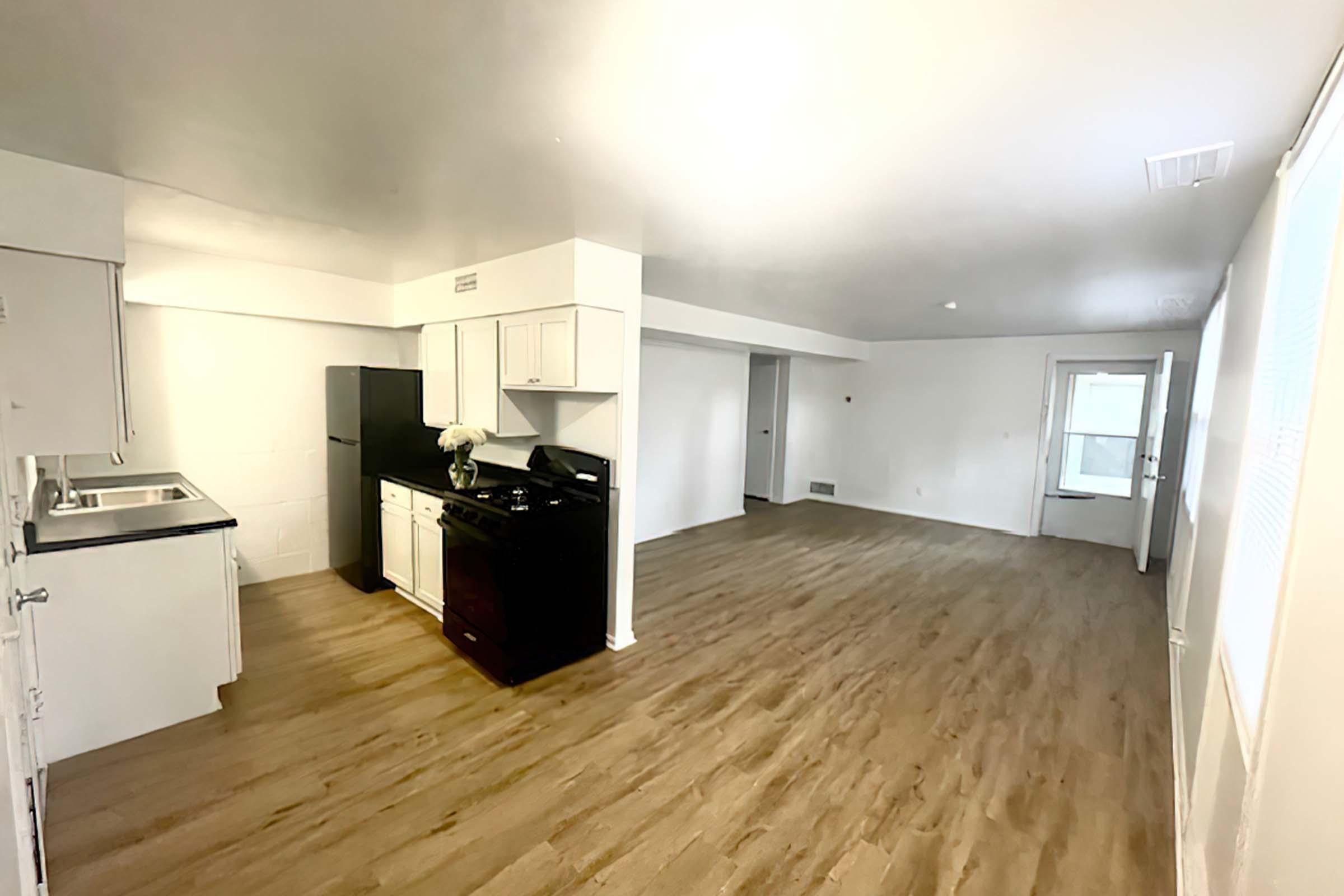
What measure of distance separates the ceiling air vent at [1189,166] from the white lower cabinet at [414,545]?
376 centimetres

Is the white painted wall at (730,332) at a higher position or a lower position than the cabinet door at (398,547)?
higher

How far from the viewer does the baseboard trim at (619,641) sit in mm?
3549

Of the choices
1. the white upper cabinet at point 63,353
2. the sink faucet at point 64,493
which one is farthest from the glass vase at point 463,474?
Result: the sink faucet at point 64,493

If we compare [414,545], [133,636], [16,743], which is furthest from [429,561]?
[16,743]

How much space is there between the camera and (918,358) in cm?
744

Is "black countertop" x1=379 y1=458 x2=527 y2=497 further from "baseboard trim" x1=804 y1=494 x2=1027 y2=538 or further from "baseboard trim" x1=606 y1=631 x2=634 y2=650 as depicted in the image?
"baseboard trim" x1=804 y1=494 x2=1027 y2=538

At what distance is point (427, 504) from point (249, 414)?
5.88 feet

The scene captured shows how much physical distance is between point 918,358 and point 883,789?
6.13 meters

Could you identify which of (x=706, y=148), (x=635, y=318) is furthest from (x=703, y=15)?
(x=635, y=318)

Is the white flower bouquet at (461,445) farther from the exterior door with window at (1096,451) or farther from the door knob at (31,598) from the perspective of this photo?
the exterior door with window at (1096,451)

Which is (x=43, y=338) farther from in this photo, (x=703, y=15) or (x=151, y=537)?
(x=703, y=15)

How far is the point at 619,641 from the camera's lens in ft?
11.7

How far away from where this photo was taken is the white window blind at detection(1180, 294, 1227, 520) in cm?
346

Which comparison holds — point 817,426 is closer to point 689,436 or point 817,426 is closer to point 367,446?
point 689,436
